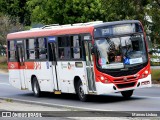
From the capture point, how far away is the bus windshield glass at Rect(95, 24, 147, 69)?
2059cm

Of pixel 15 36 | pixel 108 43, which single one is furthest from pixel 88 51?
pixel 15 36

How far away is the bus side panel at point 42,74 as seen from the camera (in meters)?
24.7

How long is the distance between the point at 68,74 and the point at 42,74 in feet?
9.23

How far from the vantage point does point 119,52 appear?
20.7 m

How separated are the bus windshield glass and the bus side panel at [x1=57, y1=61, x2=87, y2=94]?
1.20 metres

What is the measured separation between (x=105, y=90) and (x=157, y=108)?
9.95ft

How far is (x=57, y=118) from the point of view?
15859 mm

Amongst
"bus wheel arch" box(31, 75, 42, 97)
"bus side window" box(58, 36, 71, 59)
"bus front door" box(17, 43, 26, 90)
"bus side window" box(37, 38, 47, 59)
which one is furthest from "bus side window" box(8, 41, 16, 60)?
"bus side window" box(58, 36, 71, 59)

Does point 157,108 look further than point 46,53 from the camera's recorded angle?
No

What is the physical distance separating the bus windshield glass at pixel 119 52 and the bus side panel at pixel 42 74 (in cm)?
439

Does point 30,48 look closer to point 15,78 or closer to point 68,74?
point 15,78

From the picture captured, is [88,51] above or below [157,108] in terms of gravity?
above

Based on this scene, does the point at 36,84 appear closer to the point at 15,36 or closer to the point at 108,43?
the point at 15,36

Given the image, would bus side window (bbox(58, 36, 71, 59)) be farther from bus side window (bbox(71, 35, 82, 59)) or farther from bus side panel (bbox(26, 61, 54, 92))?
bus side panel (bbox(26, 61, 54, 92))
